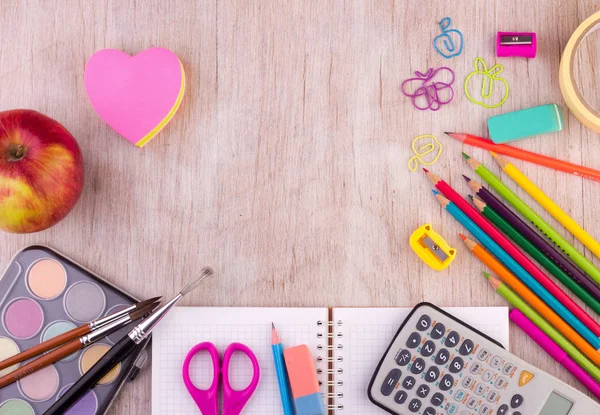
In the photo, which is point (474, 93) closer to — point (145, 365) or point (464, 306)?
point (464, 306)

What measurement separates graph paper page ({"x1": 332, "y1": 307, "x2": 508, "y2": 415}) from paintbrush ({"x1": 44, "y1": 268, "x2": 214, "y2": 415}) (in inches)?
9.5

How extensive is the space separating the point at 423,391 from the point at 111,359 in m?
0.42

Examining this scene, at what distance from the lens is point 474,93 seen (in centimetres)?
85

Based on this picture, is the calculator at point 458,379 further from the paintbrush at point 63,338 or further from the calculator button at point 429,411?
the paintbrush at point 63,338

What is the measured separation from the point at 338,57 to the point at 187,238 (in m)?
0.34

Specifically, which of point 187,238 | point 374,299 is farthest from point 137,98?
point 374,299

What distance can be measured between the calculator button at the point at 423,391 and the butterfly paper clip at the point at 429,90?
0.39m

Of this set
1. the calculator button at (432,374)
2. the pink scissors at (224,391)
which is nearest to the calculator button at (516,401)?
the calculator button at (432,374)

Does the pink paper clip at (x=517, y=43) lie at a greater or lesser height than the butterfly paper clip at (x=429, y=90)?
greater

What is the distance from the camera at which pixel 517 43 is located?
837 mm

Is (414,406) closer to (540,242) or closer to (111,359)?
(540,242)

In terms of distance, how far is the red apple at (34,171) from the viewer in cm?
75

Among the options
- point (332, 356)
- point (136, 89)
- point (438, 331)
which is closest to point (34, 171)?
point (136, 89)

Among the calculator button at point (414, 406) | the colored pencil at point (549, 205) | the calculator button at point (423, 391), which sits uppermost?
the colored pencil at point (549, 205)
